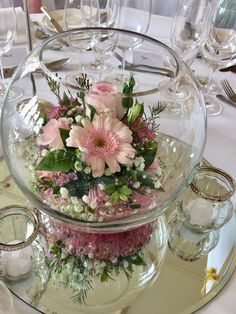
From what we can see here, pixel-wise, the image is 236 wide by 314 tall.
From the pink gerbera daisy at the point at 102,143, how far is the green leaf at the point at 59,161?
0.02 m

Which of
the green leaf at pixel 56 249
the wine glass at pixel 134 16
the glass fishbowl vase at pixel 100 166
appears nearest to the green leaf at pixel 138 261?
the glass fishbowl vase at pixel 100 166

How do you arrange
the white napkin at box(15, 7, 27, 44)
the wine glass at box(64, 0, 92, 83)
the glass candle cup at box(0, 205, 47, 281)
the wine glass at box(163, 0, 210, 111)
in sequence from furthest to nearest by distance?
the white napkin at box(15, 7, 27, 44), the wine glass at box(163, 0, 210, 111), the wine glass at box(64, 0, 92, 83), the glass candle cup at box(0, 205, 47, 281)

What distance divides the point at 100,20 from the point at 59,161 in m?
0.54

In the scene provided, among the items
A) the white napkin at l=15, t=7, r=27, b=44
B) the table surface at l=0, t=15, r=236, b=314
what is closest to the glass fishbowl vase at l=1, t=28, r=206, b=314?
the table surface at l=0, t=15, r=236, b=314

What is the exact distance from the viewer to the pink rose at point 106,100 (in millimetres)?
532

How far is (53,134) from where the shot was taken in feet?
1.73

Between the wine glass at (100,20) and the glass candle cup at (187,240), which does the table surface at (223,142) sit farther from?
the wine glass at (100,20)

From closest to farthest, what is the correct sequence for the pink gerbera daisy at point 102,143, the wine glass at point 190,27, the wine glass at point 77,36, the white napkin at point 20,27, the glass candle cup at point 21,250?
the pink gerbera daisy at point 102,143
the glass candle cup at point 21,250
the wine glass at point 77,36
the wine glass at point 190,27
the white napkin at point 20,27

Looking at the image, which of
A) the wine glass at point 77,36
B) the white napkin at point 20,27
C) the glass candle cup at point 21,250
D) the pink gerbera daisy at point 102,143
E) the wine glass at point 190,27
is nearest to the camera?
the pink gerbera daisy at point 102,143

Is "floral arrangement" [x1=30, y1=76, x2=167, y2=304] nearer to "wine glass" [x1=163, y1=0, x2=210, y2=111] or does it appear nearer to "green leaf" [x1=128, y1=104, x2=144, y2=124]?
"green leaf" [x1=128, y1=104, x2=144, y2=124]

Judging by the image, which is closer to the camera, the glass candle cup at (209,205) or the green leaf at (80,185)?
the green leaf at (80,185)

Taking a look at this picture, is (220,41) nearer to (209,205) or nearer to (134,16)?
(134,16)

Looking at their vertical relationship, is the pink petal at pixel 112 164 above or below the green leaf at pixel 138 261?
above

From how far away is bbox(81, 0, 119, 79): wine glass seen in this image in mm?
855
